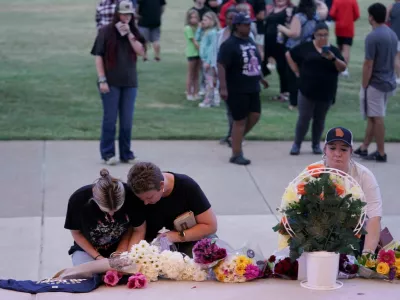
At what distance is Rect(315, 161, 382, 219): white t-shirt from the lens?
5.82 meters

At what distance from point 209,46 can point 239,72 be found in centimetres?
359

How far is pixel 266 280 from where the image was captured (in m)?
5.39

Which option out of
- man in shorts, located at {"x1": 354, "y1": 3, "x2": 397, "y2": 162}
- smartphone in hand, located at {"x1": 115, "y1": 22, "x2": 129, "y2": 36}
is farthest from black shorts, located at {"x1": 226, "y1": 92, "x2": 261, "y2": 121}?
smartphone in hand, located at {"x1": 115, "y1": 22, "x2": 129, "y2": 36}

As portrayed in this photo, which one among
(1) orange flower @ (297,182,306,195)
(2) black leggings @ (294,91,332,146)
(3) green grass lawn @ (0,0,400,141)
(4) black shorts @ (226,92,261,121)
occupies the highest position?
(1) orange flower @ (297,182,306,195)

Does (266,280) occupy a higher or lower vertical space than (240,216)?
higher

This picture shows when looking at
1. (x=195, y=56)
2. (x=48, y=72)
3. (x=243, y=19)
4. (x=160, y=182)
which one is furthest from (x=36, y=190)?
(x=48, y=72)

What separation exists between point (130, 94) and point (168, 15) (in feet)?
51.0

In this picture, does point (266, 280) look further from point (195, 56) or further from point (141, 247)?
point (195, 56)

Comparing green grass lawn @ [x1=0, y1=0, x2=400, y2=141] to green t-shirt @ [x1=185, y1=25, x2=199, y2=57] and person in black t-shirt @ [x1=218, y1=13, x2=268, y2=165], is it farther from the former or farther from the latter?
person in black t-shirt @ [x1=218, y1=13, x2=268, y2=165]

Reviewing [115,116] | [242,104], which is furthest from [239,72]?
[115,116]

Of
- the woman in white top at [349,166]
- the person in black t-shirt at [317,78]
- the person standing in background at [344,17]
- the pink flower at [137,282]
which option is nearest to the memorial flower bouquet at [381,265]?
the woman in white top at [349,166]

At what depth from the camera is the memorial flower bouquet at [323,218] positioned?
4.99 metres

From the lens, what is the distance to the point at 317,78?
34.0 ft

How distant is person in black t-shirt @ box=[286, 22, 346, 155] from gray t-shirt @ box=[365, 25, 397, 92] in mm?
362
